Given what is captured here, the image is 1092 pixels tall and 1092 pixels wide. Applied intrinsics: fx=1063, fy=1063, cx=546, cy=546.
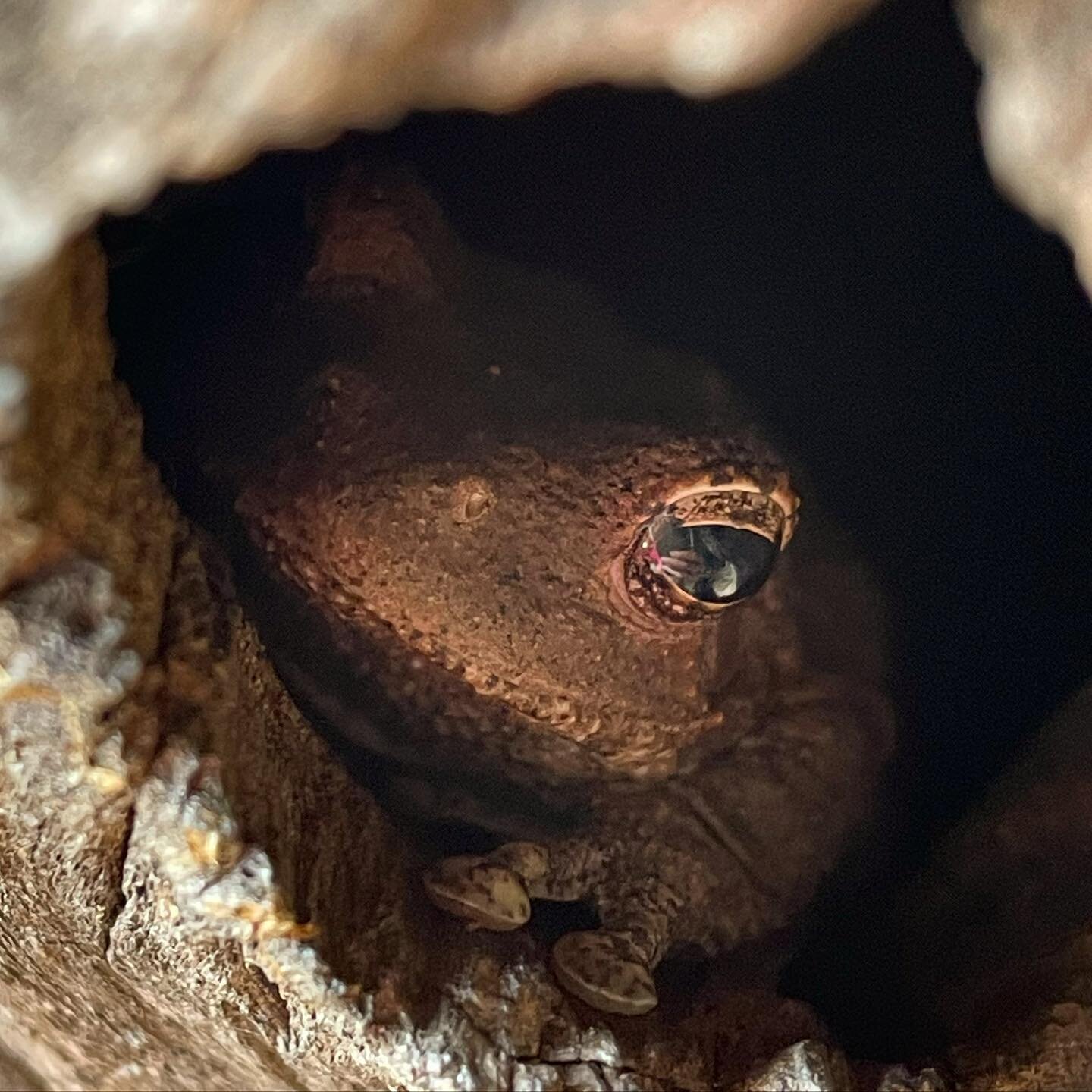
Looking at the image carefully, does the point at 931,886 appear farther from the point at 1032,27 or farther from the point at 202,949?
the point at 1032,27

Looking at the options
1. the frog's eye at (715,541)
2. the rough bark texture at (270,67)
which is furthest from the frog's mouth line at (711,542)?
the rough bark texture at (270,67)

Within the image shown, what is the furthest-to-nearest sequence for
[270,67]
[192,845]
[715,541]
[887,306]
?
[887,306], [715,541], [192,845], [270,67]

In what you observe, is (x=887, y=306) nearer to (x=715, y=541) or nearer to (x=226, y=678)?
(x=715, y=541)

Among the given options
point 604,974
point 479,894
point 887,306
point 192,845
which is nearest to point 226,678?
point 192,845

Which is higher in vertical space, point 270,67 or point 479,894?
point 270,67

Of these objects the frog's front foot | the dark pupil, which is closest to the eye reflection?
the dark pupil

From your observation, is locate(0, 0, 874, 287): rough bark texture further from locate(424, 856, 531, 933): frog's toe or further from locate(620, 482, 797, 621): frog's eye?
locate(424, 856, 531, 933): frog's toe

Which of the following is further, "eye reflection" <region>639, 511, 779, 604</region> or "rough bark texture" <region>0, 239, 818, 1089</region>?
"eye reflection" <region>639, 511, 779, 604</region>

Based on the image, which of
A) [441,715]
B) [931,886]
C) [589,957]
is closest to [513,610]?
[441,715]
